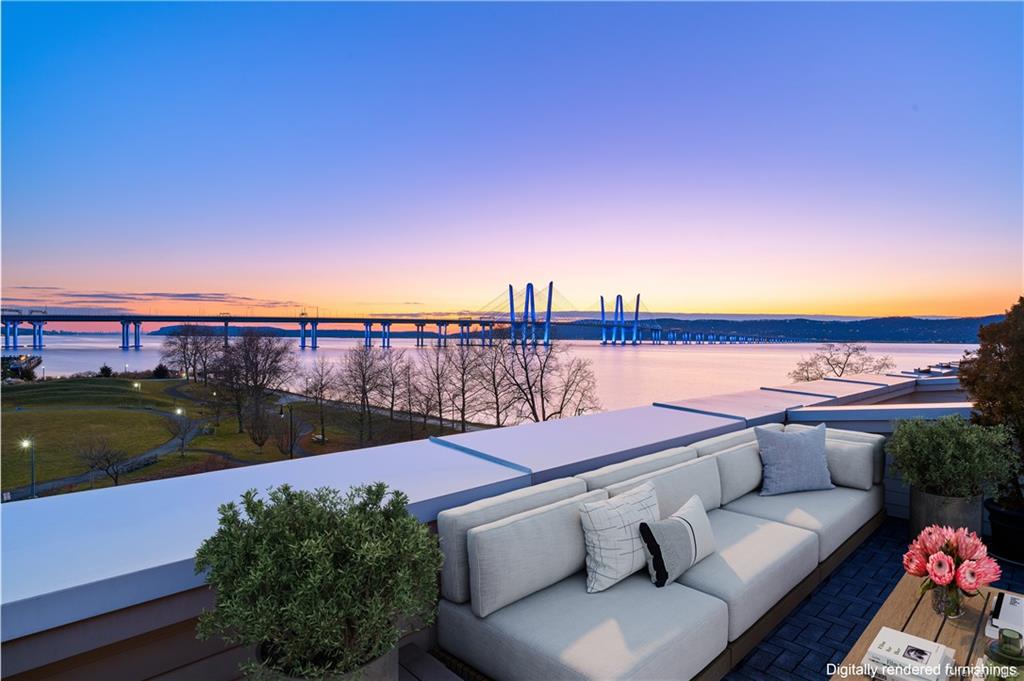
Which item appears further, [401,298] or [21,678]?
[401,298]

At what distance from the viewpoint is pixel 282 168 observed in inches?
519

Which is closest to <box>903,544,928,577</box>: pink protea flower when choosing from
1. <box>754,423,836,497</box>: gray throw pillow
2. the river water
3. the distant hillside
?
<box>754,423,836,497</box>: gray throw pillow

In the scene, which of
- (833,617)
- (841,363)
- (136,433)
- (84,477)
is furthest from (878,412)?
(841,363)

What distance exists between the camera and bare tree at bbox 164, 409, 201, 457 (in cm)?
2189

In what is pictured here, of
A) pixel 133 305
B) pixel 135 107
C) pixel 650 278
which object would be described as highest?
pixel 135 107

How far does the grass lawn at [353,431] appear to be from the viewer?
71.5 feet

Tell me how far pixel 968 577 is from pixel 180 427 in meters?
25.9

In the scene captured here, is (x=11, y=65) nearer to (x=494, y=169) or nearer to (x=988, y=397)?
(x=494, y=169)

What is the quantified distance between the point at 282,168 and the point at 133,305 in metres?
16.0

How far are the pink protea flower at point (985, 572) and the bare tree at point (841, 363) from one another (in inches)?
1121

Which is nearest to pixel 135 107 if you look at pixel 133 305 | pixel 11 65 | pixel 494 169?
pixel 11 65

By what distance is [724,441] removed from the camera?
9.51 feet

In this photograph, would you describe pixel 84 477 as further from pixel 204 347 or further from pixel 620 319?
pixel 620 319

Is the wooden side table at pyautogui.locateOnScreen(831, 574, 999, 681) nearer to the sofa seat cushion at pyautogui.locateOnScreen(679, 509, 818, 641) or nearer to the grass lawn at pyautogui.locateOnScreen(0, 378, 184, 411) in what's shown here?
the sofa seat cushion at pyautogui.locateOnScreen(679, 509, 818, 641)
